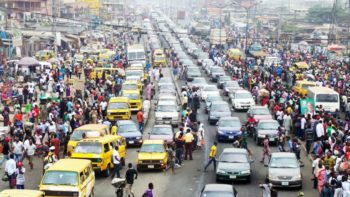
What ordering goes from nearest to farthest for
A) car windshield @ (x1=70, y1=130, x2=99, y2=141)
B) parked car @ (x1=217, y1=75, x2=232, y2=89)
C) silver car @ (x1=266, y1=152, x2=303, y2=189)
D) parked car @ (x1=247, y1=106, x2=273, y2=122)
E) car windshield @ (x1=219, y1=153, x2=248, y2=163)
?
silver car @ (x1=266, y1=152, x2=303, y2=189), car windshield @ (x1=219, y1=153, x2=248, y2=163), car windshield @ (x1=70, y1=130, x2=99, y2=141), parked car @ (x1=247, y1=106, x2=273, y2=122), parked car @ (x1=217, y1=75, x2=232, y2=89)

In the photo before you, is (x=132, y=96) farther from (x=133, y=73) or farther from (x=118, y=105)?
(x=133, y=73)

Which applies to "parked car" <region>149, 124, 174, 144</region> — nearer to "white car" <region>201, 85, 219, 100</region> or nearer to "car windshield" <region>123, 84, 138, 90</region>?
"car windshield" <region>123, 84, 138, 90</region>

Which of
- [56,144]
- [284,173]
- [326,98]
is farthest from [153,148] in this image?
[326,98]

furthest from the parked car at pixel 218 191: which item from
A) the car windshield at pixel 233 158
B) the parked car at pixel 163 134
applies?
the parked car at pixel 163 134

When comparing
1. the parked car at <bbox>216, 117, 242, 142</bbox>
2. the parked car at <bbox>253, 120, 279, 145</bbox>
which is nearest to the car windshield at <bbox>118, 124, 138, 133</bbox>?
the parked car at <bbox>216, 117, 242, 142</bbox>

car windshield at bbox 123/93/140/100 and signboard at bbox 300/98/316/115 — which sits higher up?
signboard at bbox 300/98/316/115

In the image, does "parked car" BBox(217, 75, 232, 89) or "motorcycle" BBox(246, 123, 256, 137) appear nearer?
"motorcycle" BBox(246, 123, 256, 137)

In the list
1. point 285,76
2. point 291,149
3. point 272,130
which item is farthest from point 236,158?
point 285,76
